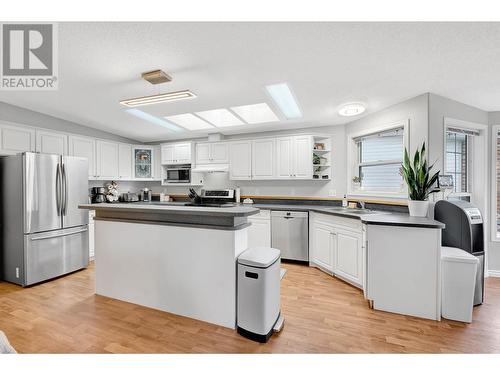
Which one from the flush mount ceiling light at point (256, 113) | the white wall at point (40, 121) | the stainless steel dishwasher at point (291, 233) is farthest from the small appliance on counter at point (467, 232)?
the white wall at point (40, 121)

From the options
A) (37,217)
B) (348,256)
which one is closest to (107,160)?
(37,217)

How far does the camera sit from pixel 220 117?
398cm

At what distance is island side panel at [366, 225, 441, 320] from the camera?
222cm

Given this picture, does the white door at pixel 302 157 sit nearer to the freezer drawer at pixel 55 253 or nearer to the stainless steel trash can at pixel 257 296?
the stainless steel trash can at pixel 257 296

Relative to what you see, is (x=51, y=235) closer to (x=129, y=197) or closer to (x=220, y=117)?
(x=129, y=197)

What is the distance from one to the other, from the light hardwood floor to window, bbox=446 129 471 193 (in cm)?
145

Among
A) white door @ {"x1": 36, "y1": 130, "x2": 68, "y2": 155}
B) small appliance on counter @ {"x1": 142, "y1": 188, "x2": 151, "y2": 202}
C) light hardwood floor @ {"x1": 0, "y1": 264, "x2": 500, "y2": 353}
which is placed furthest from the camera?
small appliance on counter @ {"x1": 142, "y1": 188, "x2": 151, "y2": 202}

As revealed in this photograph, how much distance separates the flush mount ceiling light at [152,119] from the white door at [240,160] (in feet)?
3.81

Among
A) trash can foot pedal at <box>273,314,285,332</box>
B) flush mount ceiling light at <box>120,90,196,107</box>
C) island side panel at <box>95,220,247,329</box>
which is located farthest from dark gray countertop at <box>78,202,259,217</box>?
A: flush mount ceiling light at <box>120,90,196,107</box>

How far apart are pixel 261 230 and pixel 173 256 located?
2.09m

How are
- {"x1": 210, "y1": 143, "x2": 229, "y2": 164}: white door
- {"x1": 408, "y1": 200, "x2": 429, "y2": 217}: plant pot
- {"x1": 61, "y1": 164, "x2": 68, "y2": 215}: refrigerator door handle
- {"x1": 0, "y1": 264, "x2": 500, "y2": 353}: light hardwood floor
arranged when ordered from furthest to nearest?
{"x1": 210, "y1": 143, "x2": 229, "y2": 164}: white door → {"x1": 61, "y1": 164, "x2": 68, "y2": 215}: refrigerator door handle → {"x1": 408, "y1": 200, "x2": 429, "y2": 217}: plant pot → {"x1": 0, "y1": 264, "x2": 500, "y2": 353}: light hardwood floor

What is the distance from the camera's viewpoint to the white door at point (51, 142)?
11.9 ft

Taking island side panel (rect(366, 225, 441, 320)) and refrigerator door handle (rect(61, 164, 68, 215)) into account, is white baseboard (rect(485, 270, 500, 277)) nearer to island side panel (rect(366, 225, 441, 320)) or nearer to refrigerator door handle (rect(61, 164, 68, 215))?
island side panel (rect(366, 225, 441, 320))

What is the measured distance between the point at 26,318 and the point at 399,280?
12.2 ft
